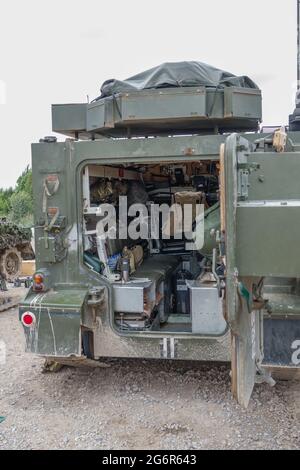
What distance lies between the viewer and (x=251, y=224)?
2.33 meters

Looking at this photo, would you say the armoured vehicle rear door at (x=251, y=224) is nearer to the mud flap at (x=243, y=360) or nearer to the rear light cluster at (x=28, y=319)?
the mud flap at (x=243, y=360)

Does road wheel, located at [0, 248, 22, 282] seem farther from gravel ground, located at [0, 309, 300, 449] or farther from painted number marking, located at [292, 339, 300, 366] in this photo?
painted number marking, located at [292, 339, 300, 366]

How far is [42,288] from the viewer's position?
4461 millimetres

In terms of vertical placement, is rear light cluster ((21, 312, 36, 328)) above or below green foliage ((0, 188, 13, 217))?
below

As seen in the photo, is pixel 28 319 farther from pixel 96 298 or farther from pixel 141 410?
pixel 141 410

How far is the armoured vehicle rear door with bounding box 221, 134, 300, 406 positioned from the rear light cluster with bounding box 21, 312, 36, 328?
2.21 m

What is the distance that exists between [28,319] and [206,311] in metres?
1.51

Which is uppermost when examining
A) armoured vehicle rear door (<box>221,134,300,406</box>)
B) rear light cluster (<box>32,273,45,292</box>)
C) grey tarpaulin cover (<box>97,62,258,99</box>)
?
grey tarpaulin cover (<box>97,62,258,99</box>)

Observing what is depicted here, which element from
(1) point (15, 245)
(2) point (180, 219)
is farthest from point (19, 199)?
(2) point (180, 219)

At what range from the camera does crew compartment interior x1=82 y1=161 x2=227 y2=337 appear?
4.44m

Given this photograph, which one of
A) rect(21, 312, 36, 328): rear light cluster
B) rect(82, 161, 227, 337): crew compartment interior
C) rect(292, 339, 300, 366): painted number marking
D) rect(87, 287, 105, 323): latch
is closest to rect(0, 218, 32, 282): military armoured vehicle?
rect(82, 161, 227, 337): crew compartment interior

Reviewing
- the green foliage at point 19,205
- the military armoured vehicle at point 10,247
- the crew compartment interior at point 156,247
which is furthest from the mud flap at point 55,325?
the green foliage at point 19,205

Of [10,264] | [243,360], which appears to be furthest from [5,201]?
[243,360]

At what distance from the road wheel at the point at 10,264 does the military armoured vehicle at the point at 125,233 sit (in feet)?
13.1
